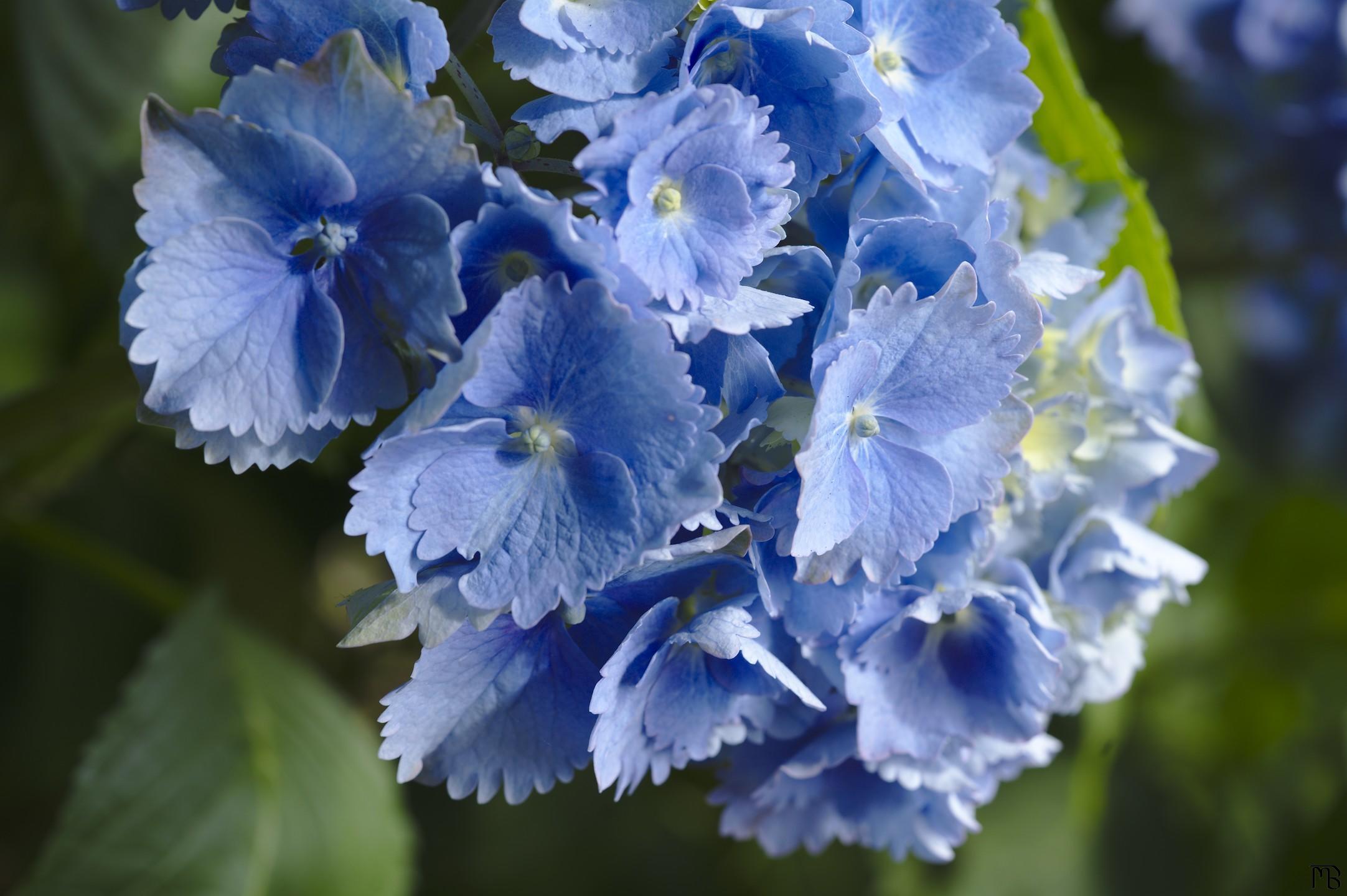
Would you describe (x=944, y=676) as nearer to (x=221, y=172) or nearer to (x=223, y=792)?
(x=221, y=172)

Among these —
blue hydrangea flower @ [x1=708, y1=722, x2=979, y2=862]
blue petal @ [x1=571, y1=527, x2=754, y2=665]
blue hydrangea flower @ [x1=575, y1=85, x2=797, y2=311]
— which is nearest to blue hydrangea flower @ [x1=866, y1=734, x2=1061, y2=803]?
blue hydrangea flower @ [x1=708, y1=722, x2=979, y2=862]

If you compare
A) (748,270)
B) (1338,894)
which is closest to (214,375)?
(748,270)

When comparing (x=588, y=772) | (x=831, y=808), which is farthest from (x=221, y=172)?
(x=588, y=772)

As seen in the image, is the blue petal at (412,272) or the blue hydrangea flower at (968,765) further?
the blue hydrangea flower at (968,765)

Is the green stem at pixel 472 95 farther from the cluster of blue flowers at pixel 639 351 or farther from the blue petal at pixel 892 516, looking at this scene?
the blue petal at pixel 892 516

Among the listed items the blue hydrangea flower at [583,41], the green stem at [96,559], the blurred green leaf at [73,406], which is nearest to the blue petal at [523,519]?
the blue hydrangea flower at [583,41]

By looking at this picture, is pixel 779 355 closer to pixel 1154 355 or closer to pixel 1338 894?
pixel 1154 355
